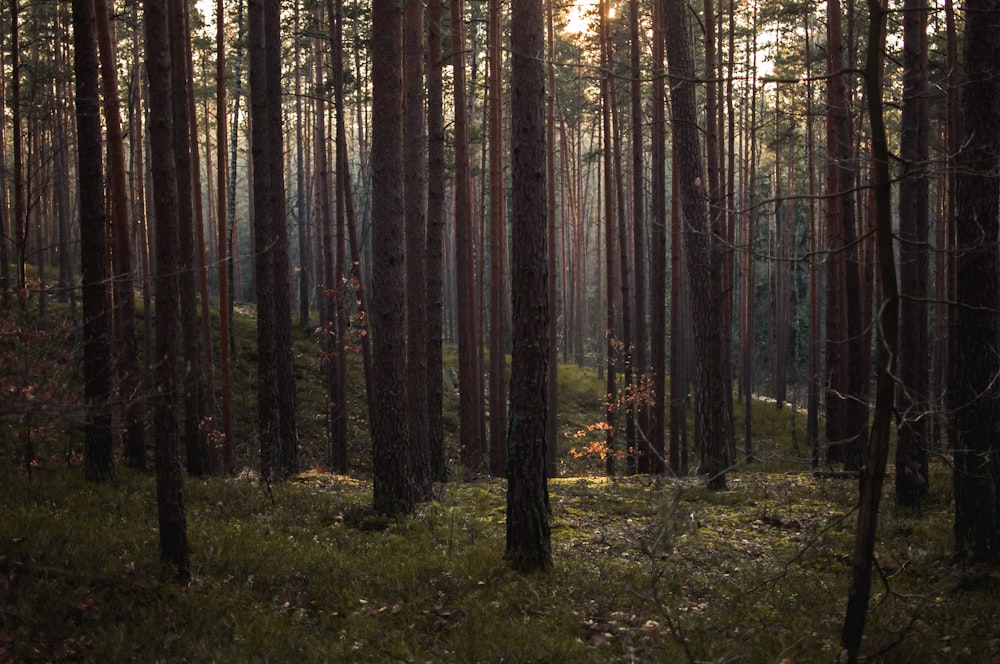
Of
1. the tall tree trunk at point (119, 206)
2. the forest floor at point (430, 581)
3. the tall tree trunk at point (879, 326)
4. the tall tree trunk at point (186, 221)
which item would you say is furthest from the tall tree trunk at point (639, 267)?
the tall tree trunk at point (879, 326)

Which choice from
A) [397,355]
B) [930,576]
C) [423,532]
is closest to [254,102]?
[397,355]

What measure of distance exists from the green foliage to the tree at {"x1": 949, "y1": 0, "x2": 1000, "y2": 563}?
680mm

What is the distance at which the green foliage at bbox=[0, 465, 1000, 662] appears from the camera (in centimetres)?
588

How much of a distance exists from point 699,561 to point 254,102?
1088cm

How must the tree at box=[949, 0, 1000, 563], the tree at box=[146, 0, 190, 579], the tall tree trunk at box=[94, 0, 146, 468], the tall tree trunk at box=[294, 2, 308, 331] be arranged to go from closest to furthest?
the tree at box=[146, 0, 190, 579] → the tree at box=[949, 0, 1000, 563] → the tall tree trunk at box=[94, 0, 146, 468] → the tall tree trunk at box=[294, 2, 308, 331]

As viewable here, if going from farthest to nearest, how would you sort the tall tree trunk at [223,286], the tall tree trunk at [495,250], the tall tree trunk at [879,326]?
the tall tree trunk at [495,250]
the tall tree trunk at [223,286]
the tall tree trunk at [879,326]

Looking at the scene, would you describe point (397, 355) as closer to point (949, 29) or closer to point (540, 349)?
point (540, 349)

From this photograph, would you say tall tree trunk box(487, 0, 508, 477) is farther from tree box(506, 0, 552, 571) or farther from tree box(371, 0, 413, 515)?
tree box(506, 0, 552, 571)

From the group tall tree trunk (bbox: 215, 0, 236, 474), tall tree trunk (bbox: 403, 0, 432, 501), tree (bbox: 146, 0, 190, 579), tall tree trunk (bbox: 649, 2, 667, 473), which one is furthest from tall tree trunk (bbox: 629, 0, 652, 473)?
tree (bbox: 146, 0, 190, 579)

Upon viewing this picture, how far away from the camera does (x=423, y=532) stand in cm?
937

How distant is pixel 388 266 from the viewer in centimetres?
1016

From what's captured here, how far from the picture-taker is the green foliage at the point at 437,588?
5875mm

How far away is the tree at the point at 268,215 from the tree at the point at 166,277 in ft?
Answer: 20.7

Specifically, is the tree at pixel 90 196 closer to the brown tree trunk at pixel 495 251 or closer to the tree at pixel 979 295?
the brown tree trunk at pixel 495 251
